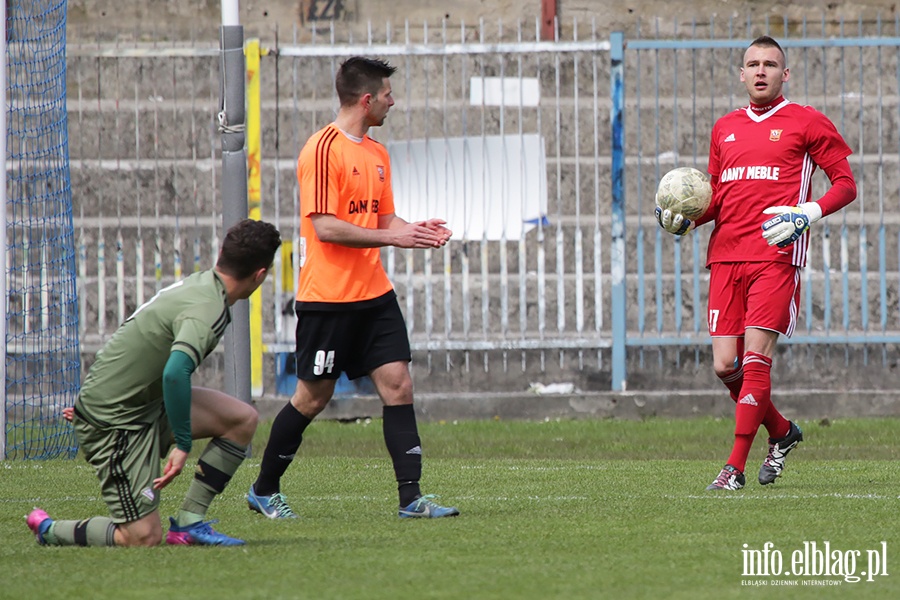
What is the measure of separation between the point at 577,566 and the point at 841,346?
28.0ft

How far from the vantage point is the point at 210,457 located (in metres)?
5.87

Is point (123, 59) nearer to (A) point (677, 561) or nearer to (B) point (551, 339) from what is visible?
(B) point (551, 339)

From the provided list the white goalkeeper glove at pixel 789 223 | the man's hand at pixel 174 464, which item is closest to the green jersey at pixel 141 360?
the man's hand at pixel 174 464

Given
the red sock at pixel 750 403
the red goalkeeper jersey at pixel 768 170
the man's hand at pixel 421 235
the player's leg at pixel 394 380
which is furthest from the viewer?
the red goalkeeper jersey at pixel 768 170

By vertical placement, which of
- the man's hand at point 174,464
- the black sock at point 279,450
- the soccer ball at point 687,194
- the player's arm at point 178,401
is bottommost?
the black sock at point 279,450

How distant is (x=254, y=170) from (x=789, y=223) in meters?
6.94

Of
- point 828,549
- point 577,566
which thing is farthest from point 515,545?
point 828,549

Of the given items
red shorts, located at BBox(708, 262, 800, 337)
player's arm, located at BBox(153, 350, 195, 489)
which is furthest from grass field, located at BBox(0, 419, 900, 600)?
red shorts, located at BBox(708, 262, 800, 337)

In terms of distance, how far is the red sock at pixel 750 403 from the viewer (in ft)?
24.9

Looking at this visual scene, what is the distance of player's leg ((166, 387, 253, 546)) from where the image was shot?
19.1 feet

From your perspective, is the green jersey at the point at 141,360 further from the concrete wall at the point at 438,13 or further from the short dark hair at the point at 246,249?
the concrete wall at the point at 438,13

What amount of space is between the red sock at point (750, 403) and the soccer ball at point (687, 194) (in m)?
0.82

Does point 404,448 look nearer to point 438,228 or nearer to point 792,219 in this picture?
point 438,228

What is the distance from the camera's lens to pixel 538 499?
730 centimetres
